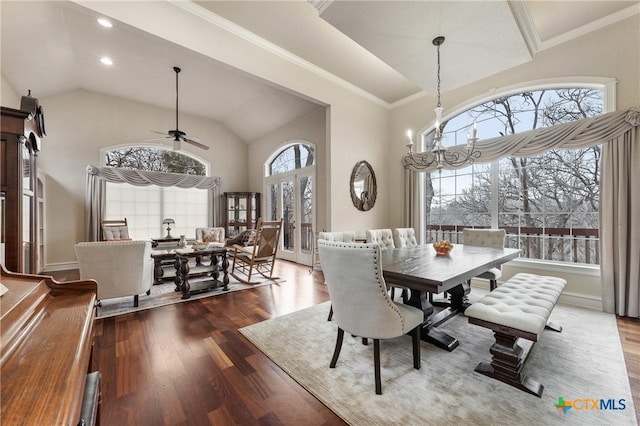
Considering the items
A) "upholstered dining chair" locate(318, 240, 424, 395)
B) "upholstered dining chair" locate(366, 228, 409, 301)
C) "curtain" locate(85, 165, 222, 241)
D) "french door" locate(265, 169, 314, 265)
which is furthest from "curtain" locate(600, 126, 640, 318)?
"curtain" locate(85, 165, 222, 241)

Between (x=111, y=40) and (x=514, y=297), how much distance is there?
5.91 m

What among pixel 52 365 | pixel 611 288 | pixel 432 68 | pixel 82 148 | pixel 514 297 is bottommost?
pixel 611 288

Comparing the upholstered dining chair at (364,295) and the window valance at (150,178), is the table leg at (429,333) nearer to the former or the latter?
the upholstered dining chair at (364,295)

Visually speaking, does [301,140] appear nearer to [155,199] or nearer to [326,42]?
[326,42]

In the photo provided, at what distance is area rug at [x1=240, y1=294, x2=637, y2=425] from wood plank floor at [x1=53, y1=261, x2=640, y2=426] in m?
0.10

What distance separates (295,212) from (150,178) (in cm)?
341

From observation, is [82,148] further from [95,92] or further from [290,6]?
[290,6]

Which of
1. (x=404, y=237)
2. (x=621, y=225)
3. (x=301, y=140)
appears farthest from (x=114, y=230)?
(x=621, y=225)

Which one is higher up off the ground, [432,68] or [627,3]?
[627,3]

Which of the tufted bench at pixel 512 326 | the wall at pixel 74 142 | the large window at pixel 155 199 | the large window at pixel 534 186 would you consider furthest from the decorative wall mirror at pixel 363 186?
the wall at pixel 74 142

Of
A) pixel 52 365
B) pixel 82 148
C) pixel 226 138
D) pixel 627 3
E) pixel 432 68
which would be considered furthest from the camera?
pixel 226 138

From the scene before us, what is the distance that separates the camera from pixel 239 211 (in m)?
6.78

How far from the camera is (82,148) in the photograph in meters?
5.14

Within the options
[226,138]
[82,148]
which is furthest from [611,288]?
[82,148]
